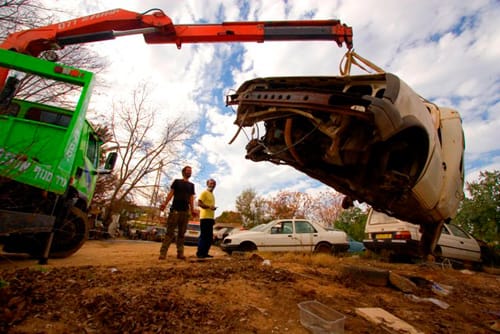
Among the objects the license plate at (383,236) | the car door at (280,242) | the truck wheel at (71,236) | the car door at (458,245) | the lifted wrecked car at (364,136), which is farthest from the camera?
the car door at (280,242)

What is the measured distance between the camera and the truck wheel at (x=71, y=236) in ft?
13.7

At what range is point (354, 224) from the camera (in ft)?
63.0

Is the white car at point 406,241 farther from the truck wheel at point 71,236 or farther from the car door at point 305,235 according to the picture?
the truck wheel at point 71,236

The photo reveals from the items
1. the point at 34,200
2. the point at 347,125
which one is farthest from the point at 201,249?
the point at 347,125

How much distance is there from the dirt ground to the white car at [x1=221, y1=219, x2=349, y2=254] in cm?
426

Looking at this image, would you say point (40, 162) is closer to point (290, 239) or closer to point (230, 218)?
point (290, 239)

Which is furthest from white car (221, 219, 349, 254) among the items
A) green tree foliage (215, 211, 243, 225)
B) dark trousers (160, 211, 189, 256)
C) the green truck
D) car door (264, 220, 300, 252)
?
green tree foliage (215, 211, 243, 225)

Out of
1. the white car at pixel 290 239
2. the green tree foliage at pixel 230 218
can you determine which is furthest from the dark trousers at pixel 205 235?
the green tree foliage at pixel 230 218

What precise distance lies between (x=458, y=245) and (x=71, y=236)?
9.41 m

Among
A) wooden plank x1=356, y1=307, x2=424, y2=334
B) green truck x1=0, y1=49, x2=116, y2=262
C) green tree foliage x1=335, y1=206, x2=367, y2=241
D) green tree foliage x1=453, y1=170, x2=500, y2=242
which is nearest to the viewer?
wooden plank x1=356, y1=307, x2=424, y2=334

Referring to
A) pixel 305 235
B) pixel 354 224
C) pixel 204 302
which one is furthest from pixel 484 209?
pixel 204 302

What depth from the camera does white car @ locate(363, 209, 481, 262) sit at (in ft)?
21.2

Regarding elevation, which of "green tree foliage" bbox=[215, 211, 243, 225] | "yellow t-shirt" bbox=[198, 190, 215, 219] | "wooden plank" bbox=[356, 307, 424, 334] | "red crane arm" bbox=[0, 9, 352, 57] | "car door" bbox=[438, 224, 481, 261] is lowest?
"wooden plank" bbox=[356, 307, 424, 334]

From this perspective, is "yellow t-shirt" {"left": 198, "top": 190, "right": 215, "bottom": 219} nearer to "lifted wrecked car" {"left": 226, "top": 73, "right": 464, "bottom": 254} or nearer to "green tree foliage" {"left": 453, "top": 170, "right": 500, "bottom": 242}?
"lifted wrecked car" {"left": 226, "top": 73, "right": 464, "bottom": 254}
